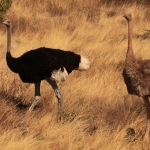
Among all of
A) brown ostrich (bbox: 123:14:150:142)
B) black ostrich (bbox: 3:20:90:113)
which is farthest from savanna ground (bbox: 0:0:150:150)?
brown ostrich (bbox: 123:14:150:142)

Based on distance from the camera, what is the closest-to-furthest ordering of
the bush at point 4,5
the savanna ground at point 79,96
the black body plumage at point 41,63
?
1. the savanna ground at point 79,96
2. the black body plumage at point 41,63
3. the bush at point 4,5

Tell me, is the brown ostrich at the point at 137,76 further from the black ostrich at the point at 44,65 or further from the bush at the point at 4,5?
the bush at the point at 4,5

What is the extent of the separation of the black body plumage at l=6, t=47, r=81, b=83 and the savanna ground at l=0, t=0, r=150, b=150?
0.48 metres

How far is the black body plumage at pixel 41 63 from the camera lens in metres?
5.91

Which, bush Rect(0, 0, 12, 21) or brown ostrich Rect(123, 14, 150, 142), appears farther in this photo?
bush Rect(0, 0, 12, 21)

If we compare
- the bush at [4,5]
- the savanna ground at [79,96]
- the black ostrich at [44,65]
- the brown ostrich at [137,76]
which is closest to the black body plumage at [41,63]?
the black ostrich at [44,65]

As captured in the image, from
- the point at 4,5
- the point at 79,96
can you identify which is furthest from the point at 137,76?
the point at 4,5

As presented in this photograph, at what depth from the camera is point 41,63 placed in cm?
593

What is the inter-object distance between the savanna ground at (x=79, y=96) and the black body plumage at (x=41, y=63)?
482 mm

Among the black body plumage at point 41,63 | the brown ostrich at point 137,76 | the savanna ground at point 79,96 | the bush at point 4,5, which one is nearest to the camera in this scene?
the brown ostrich at point 137,76

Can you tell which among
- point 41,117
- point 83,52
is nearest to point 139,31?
point 83,52

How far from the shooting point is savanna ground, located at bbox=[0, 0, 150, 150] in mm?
5172

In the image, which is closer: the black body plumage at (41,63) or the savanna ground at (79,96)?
the savanna ground at (79,96)

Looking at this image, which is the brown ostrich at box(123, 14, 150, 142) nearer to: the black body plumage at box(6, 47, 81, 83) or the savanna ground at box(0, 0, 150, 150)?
the savanna ground at box(0, 0, 150, 150)
